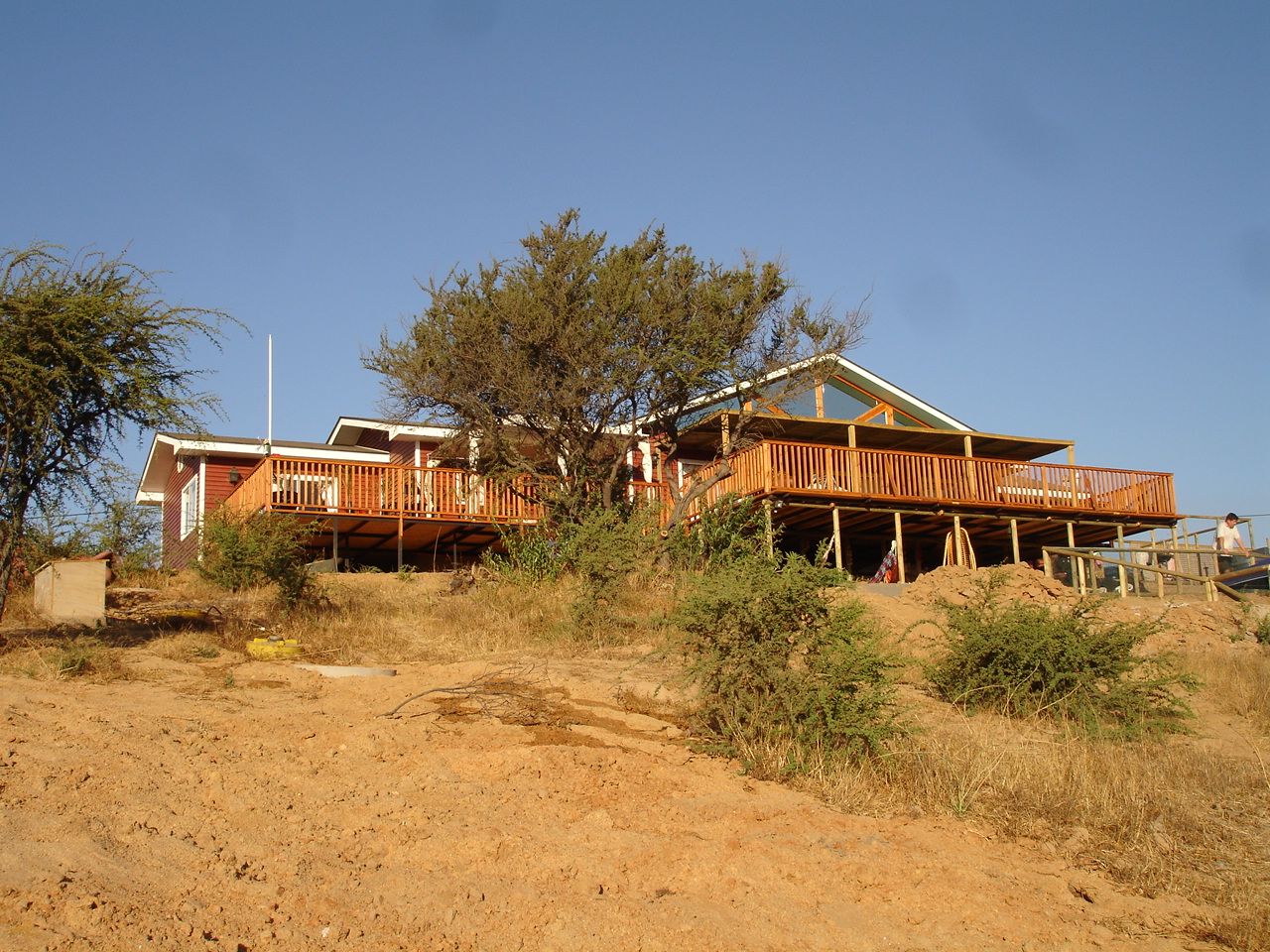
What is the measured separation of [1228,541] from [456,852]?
73.8ft

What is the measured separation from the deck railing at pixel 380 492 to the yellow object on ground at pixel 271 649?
8.12 m

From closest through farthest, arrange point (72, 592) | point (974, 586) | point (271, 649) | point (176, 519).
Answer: point (271, 649)
point (72, 592)
point (974, 586)
point (176, 519)

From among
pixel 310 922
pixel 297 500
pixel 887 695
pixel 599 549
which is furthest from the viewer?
pixel 297 500

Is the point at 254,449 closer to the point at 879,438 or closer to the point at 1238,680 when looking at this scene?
the point at 879,438

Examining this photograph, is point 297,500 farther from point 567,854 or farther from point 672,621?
point 567,854

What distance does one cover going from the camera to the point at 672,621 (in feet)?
31.9

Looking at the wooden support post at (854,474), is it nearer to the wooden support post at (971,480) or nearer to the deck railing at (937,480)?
the deck railing at (937,480)

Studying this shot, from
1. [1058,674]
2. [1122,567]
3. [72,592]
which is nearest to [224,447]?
[72,592]

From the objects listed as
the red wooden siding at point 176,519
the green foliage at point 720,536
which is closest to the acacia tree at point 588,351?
the green foliage at point 720,536

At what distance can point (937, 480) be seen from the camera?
23.8 m

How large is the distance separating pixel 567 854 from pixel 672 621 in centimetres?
338

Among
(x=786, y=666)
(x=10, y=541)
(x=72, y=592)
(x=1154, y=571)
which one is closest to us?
(x=786, y=666)

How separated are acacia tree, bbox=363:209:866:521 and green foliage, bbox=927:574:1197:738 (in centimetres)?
834

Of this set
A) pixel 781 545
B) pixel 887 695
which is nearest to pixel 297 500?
pixel 781 545
